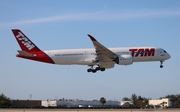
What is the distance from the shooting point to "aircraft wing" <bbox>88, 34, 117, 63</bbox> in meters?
80.1

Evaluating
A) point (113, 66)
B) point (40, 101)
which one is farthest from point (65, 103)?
point (113, 66)


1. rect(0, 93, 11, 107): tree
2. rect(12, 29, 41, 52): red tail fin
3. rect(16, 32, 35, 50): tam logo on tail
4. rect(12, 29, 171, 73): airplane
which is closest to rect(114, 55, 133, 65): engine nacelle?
rect(12, 29, 171, 73): airplane

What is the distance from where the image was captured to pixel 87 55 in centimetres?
8338

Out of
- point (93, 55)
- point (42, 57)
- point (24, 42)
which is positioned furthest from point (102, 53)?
point (24, 42)

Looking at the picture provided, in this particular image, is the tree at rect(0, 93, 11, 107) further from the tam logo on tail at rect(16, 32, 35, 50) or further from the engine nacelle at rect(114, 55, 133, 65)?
the engine nacelle at rect(114, 55, 133, 65)

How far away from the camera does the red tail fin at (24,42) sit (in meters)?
83.8

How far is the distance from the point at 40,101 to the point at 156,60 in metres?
58.2

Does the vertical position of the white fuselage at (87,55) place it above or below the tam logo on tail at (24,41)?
below

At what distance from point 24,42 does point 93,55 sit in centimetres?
1518

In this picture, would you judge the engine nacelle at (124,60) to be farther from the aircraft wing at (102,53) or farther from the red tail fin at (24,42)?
the red tail fin at (24,42)

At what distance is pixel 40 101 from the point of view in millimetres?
133125

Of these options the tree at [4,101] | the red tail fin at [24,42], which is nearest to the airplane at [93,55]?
the red tail fin at [24,42]

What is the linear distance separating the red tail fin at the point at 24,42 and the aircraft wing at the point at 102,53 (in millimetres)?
12566

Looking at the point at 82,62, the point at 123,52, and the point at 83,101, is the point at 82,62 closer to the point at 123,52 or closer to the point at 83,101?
the point at 123,52
